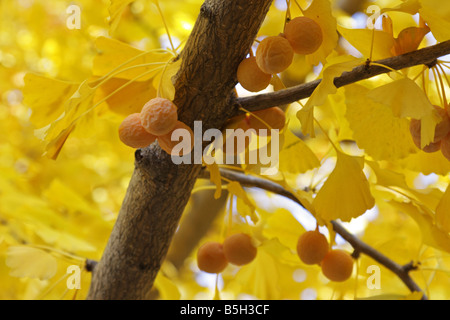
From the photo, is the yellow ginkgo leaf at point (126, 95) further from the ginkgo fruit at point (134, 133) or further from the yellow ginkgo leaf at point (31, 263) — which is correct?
the yellow ginkgo leaf at point (31, 263)

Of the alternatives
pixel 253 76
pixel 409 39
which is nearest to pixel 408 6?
pixel 409 39

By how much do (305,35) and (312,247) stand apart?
0.94ft

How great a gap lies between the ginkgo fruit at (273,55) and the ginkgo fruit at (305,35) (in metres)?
0.01

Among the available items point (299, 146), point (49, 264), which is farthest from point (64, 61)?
point (299, 146)

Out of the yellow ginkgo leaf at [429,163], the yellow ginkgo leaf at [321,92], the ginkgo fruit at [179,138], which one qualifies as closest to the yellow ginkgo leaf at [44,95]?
the ginkgo fruit at [179,138]

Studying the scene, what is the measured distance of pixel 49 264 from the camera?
0.69m

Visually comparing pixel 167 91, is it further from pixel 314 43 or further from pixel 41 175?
pixel 41 175

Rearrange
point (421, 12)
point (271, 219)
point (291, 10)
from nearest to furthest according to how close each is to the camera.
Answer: point (421, 12)
point (291, 10)
point (271, 219)

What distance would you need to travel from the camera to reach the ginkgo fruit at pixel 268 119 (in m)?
0.53

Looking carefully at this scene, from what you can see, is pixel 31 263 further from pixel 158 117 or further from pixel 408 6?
pixel 408 6

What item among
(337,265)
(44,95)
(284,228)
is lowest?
(337,265)

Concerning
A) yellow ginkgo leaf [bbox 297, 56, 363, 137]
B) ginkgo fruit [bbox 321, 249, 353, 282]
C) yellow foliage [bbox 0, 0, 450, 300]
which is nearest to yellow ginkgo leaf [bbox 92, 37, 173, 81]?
yellow foliage [bbox 0, 0, 450, 300]

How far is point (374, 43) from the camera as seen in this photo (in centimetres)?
49

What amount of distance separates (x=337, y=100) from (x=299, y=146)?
Answer: 0.44 ft
